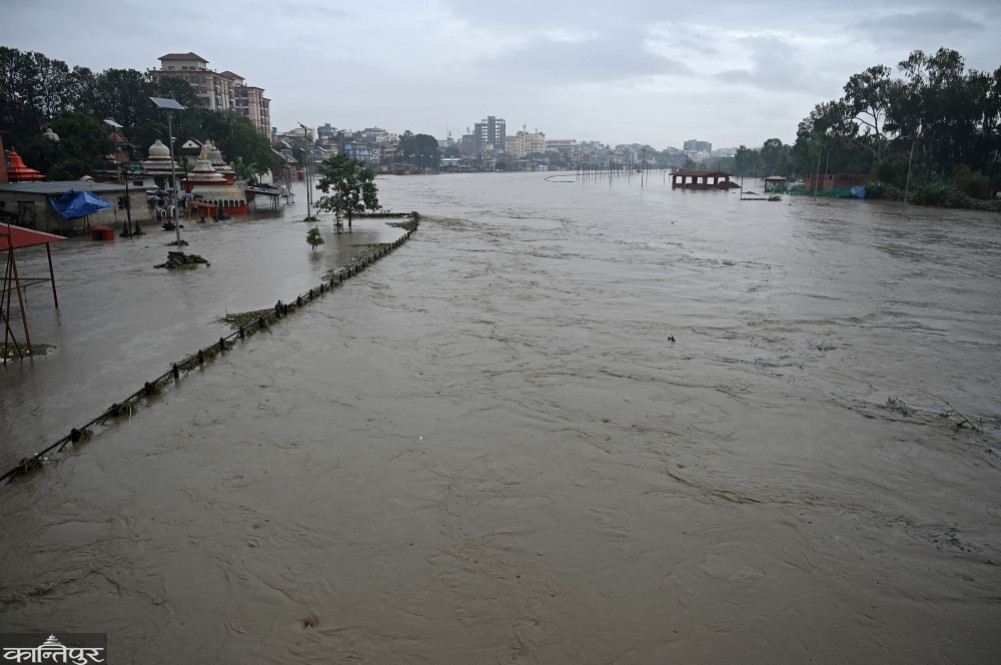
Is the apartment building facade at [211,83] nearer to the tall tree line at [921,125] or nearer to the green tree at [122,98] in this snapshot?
the green tree at [122,98]

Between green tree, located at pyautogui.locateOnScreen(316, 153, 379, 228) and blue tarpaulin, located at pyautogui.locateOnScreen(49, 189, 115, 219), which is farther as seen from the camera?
green tree, located at pyautogui.locateOnScreen(316, 153, 379, 228)

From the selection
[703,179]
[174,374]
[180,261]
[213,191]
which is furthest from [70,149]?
[703,179]

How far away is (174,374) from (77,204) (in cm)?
2030

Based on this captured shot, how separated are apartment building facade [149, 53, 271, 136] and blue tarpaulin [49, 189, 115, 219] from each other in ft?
262

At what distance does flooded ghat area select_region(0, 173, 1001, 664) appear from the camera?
5.53 meters

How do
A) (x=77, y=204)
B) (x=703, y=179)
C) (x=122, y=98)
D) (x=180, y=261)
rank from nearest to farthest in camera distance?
(x=180, y=261) < (x=77, y=204) < (x=122, y=98) < (x=703, y=179)

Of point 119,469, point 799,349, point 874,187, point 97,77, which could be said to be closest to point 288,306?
point 119,469

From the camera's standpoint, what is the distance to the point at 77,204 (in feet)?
86.8

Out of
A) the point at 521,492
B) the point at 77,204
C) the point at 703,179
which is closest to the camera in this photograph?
the point at 521,492

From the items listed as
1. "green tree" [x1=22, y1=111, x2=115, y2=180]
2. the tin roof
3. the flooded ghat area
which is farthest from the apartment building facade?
the flooded ghat area

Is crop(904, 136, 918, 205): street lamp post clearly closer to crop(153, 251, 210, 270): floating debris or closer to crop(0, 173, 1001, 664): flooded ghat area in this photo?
crop(0, 173, 1001, 664): flooded ghat area

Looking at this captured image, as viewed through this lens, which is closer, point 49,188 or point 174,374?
point 174,374

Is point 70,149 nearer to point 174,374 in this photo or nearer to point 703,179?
point 174,374

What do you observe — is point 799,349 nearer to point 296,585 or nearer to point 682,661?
point 682,661
